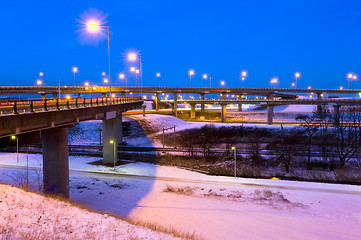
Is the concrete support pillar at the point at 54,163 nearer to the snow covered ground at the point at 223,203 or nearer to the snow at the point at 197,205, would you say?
the snow at the point at 197,205

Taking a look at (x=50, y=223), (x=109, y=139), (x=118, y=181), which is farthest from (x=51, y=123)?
(x=109, y=139)

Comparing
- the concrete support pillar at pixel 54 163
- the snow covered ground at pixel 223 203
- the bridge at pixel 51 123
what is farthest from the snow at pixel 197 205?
the bridge at pixel 51 123

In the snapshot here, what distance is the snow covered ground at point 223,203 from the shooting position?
2122 cm

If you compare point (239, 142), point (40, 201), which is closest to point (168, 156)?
point (239, 142)

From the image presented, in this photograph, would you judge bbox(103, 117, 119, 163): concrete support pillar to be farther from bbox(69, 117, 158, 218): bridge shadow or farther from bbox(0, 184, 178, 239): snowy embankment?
bbox(0, 184, 178, 239): snowy embankment

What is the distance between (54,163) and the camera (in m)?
26.2

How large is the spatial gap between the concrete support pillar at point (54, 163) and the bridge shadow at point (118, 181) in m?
1.96

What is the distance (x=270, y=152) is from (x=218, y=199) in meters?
24.0

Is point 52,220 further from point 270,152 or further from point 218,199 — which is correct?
point 270,152

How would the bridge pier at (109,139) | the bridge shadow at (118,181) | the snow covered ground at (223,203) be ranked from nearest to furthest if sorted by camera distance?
the snow covered ground at (223,203), the bridge shadow at (118,181), the bridge pier at (109,139)

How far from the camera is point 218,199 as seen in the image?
91.7ft

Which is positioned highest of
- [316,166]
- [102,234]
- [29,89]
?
[29,89]

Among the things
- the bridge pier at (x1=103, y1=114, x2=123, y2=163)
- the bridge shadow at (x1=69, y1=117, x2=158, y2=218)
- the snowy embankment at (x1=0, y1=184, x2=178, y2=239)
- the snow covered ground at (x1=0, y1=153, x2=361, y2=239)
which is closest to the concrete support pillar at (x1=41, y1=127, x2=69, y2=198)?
the bridge shadow at (x1=69, y1=117, x2=158, y2=218)

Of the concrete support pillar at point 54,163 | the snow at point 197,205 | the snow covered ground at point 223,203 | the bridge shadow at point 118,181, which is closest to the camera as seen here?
the snow at point 197,205
